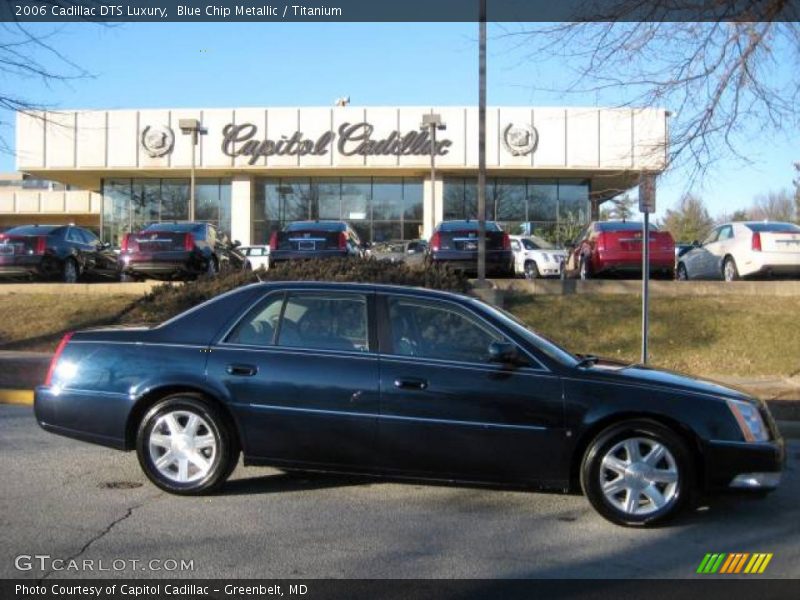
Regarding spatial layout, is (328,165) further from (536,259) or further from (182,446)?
(182,446)

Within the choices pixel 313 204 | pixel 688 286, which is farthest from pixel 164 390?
pixel 313 204

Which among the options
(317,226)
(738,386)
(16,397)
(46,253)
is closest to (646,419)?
(738,386)

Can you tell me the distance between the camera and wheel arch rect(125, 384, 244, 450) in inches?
221

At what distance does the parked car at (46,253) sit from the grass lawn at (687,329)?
9.58 meters

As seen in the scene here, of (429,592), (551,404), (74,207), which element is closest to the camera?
(429,592)

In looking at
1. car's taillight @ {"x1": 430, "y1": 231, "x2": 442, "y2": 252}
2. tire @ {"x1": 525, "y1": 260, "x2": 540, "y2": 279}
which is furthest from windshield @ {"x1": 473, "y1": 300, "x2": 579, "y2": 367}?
tire @ {"x1": 525, "y1": 260, "x2": 540, "y2": 279}

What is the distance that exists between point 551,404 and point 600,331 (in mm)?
7420

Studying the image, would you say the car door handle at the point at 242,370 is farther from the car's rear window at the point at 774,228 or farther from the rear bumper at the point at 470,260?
the car's rear window at the point at 774,228

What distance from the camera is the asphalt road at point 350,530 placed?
4488mm

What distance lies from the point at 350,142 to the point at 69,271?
65.5ft

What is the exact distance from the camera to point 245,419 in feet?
18.2

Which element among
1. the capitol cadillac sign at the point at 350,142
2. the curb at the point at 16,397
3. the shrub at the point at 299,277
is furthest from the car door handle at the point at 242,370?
the capitol cadillac sign at the point at 350,142

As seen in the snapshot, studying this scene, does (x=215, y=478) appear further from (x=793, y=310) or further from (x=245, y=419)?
(x=793, y=310)

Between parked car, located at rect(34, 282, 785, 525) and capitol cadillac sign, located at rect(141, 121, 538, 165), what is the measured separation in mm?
29805
